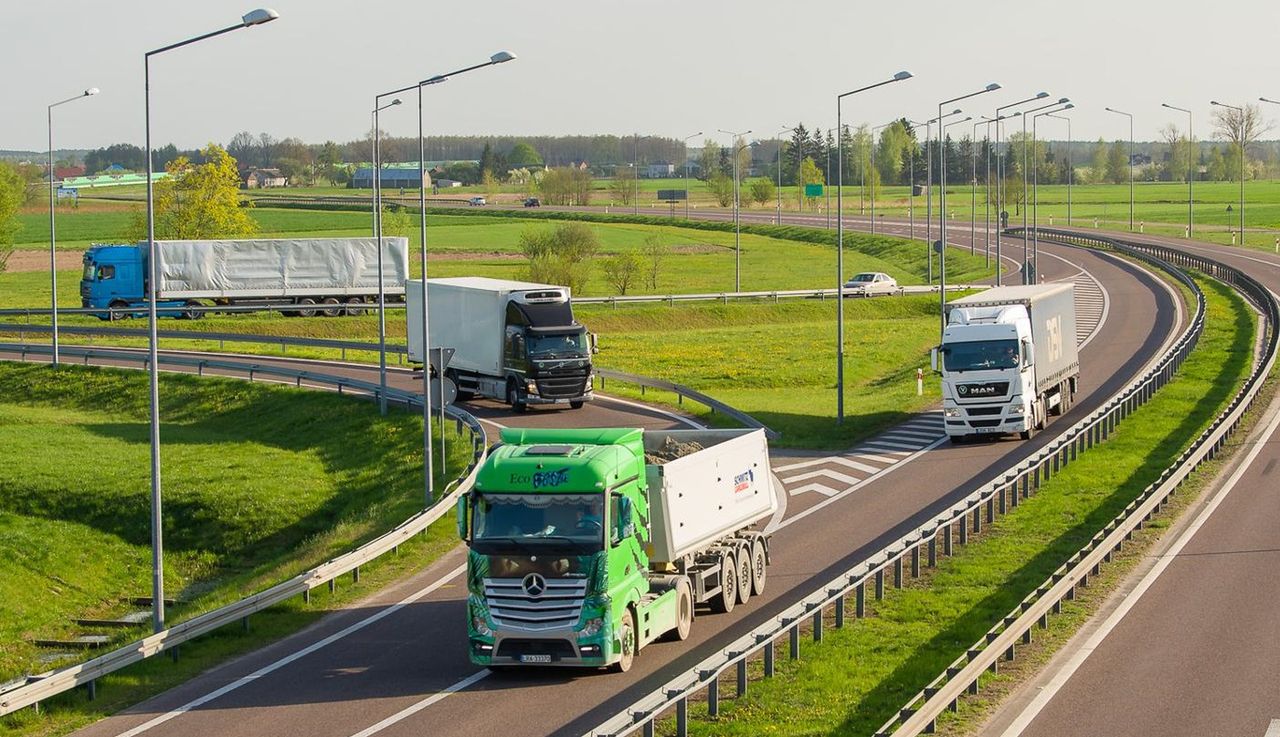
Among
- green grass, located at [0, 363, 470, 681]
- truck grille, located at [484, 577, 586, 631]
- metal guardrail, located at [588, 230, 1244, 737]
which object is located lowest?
green grass, located at [0, 363, 470, 681]

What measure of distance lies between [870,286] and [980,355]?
136ft

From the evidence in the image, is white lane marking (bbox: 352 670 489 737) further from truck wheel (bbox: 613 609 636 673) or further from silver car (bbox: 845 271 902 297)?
silver car (bbox: 845 271 902 297)

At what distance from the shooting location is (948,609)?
22.5 m

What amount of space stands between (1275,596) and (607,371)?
31.3 metres

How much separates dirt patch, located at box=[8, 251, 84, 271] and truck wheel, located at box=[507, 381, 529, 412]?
7134cm

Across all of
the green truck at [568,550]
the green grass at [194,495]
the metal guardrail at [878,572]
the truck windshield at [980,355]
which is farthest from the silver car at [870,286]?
the green truck at [568,550]

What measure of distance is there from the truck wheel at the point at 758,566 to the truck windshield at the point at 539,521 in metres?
5.39

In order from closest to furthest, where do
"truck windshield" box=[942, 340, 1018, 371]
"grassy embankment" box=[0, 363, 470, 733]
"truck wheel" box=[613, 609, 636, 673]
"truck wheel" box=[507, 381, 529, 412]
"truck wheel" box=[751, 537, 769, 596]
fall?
"truck wheel" box=[613, 609, 636, 673] < "truck wheel" box=[751, 537, 769, 596] < "grassy embankment" box=[0, 363, 470, 733] < "truck windshield" box=[942, 340, 1018, 371] < "truck wheel" box=[507, 381, 529, 412]

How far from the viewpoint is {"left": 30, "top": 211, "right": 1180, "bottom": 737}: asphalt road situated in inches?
720

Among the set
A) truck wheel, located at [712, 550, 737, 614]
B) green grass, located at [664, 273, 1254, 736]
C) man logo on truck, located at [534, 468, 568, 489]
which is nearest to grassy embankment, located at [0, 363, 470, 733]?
man logo on truck, located at [534, 468, 568, 489]

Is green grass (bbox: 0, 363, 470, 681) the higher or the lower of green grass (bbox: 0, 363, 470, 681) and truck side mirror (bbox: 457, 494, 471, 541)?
the lower

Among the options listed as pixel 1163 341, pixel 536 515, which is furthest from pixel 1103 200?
pixel 536 515

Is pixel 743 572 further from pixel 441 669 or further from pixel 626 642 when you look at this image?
pixel 441 669

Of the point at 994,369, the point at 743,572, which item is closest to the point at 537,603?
the point at 743,572
